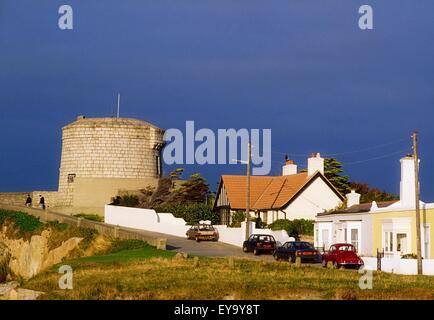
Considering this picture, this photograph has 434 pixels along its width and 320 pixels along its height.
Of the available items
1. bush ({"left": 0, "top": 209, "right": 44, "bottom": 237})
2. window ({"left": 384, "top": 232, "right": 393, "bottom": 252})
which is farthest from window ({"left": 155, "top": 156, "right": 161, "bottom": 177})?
window ({"left": 384, "top": 232, "right": 393, "bottom": 252})

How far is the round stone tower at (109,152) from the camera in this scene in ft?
328

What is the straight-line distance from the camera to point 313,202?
75688 mm

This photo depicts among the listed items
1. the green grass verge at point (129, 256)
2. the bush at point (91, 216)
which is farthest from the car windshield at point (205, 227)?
the bush at point (91, 216)

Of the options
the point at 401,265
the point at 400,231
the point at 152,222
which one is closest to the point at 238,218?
the point at 152,222

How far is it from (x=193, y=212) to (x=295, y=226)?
580 inches

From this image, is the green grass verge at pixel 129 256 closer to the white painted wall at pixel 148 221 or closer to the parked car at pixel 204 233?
the parked car at pixel 204 233

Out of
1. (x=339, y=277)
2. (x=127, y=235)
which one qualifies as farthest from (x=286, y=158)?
(x=339, y=277)

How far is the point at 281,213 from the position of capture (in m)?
74.4

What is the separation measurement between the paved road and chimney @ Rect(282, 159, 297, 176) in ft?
50.5

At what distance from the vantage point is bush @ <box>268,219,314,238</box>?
68.2 metres

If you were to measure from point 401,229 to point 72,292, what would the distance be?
25.7 metres

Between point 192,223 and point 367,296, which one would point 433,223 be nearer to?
point 367,296

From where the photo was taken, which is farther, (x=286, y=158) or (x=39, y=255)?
(x=286, y=158)

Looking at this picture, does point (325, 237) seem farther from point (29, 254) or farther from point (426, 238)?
point (29, 254)
